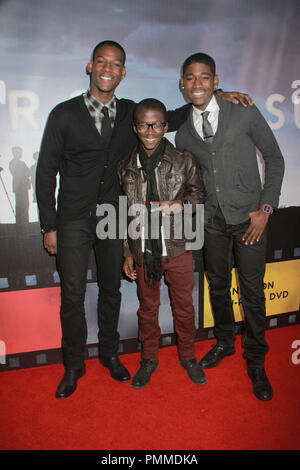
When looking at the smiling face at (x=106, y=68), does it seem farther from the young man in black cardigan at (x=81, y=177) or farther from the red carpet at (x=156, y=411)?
the red carpet at (x=156, y=411)

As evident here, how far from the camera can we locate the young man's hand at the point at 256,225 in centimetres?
221

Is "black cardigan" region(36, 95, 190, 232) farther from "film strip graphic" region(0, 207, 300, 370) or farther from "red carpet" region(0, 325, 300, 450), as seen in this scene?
"red carpet" region(0, 325, 300, 450)

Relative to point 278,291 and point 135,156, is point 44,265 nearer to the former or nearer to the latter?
point 135,156

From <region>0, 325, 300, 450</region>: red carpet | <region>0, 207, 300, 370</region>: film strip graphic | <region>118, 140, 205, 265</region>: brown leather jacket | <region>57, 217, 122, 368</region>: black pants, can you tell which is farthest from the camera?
<region>0, 207, 300, 370</region>: film strip graphic

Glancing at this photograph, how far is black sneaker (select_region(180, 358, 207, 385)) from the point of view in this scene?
2.40 metres

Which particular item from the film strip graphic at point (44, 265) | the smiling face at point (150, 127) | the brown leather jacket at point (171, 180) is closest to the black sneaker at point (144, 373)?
the film strip graphic at point (44, 265)

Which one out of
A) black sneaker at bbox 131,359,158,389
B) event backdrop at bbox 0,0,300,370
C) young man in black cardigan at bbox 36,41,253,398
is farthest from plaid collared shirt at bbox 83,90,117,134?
black sneaker at bbox 131,359,158,389

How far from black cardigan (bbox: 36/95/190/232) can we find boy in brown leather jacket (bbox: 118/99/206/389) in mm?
120

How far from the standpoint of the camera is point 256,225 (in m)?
2.22

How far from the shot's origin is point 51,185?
7.25 ft

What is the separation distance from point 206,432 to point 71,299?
1.14 meters

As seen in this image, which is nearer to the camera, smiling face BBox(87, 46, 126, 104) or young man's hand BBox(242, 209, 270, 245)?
smiling face BBox(87, 46, 126, 104)

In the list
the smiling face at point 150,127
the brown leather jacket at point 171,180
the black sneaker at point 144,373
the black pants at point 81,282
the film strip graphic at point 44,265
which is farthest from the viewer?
the film strip graphic at point 44,265

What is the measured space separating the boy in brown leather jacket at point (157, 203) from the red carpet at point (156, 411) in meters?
0.26
